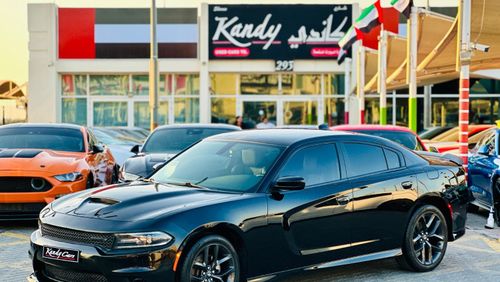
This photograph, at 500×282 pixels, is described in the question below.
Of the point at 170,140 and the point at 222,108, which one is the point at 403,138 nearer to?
the point at 170,140

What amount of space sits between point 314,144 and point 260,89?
80.6 ft

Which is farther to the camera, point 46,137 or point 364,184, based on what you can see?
point 46,137

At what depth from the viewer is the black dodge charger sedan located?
5.31 m

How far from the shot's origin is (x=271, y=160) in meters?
6.40

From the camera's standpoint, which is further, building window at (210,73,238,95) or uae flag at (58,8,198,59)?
building window at (210,73,238,95)

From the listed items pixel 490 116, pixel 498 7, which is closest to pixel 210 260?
pixel 498 7

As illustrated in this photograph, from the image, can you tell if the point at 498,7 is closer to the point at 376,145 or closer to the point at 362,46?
the point at 376,145

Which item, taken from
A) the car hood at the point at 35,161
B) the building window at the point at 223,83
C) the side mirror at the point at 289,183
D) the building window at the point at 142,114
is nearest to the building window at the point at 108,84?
the building window at the point at 142,114

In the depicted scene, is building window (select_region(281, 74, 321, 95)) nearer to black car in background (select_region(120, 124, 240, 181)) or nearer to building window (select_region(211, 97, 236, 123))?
building window (select_region(211, 97, 236, 123))

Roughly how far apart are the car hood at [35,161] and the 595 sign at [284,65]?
2060 cm

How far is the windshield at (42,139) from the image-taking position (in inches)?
434

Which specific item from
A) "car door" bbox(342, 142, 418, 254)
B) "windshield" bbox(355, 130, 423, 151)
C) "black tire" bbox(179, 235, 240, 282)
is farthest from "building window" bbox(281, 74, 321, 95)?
"black tire" bbox(179, 235, 240, 282)

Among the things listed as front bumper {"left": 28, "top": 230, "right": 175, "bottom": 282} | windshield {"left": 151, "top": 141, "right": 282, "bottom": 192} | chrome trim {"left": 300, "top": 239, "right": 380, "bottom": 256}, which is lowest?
chrome trim {"left": 300, "top": 239, "right": 380, "bottom": 256}

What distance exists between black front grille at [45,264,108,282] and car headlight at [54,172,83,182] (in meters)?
4.23
